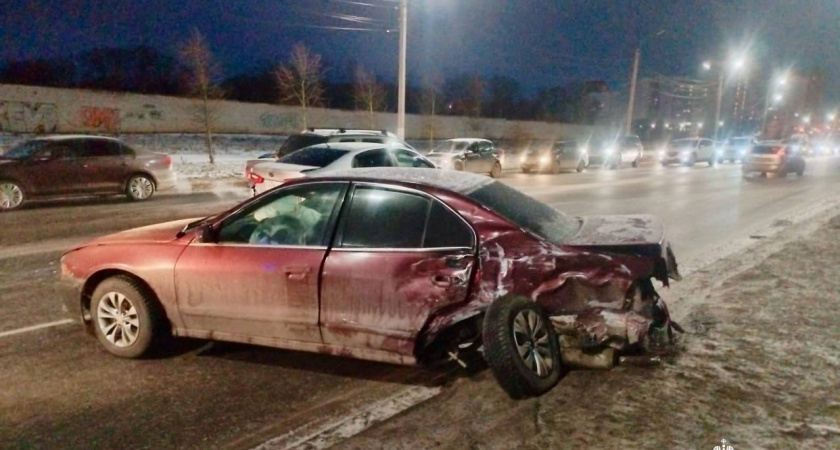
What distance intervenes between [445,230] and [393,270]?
450 millimetres

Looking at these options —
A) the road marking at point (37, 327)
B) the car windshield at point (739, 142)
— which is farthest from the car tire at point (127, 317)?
the car windshield at point (739, 142)

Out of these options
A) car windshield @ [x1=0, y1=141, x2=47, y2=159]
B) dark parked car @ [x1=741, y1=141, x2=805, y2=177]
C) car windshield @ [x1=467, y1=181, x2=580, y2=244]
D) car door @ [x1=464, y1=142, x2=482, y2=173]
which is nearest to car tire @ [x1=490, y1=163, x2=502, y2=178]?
car door @ [x1=464, y1=142, x2=482, y2=173]

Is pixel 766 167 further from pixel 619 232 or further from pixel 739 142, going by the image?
pixel 619 232

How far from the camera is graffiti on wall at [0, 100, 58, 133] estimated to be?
31531 mm

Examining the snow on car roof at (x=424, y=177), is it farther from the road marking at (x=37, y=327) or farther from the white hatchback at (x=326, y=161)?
the white hatchback at (x=326, y=161)

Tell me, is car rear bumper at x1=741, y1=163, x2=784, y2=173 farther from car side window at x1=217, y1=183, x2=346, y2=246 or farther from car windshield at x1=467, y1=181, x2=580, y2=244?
car side window at x1=217, y1=183, x2=346, y2=246

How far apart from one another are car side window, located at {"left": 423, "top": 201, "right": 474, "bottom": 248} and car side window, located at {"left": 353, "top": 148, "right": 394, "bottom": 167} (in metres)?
7.31

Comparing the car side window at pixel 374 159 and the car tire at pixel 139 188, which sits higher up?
the car side window at pixel 374 159

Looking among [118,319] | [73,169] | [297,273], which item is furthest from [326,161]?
[297,273]

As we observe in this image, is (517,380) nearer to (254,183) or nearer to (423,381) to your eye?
(423,381)

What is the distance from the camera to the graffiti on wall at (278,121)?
4206cm

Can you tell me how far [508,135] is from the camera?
5741cm

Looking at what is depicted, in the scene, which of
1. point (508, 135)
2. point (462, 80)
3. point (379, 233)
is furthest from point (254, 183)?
point (462, 80)

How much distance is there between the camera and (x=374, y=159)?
1195 cm
